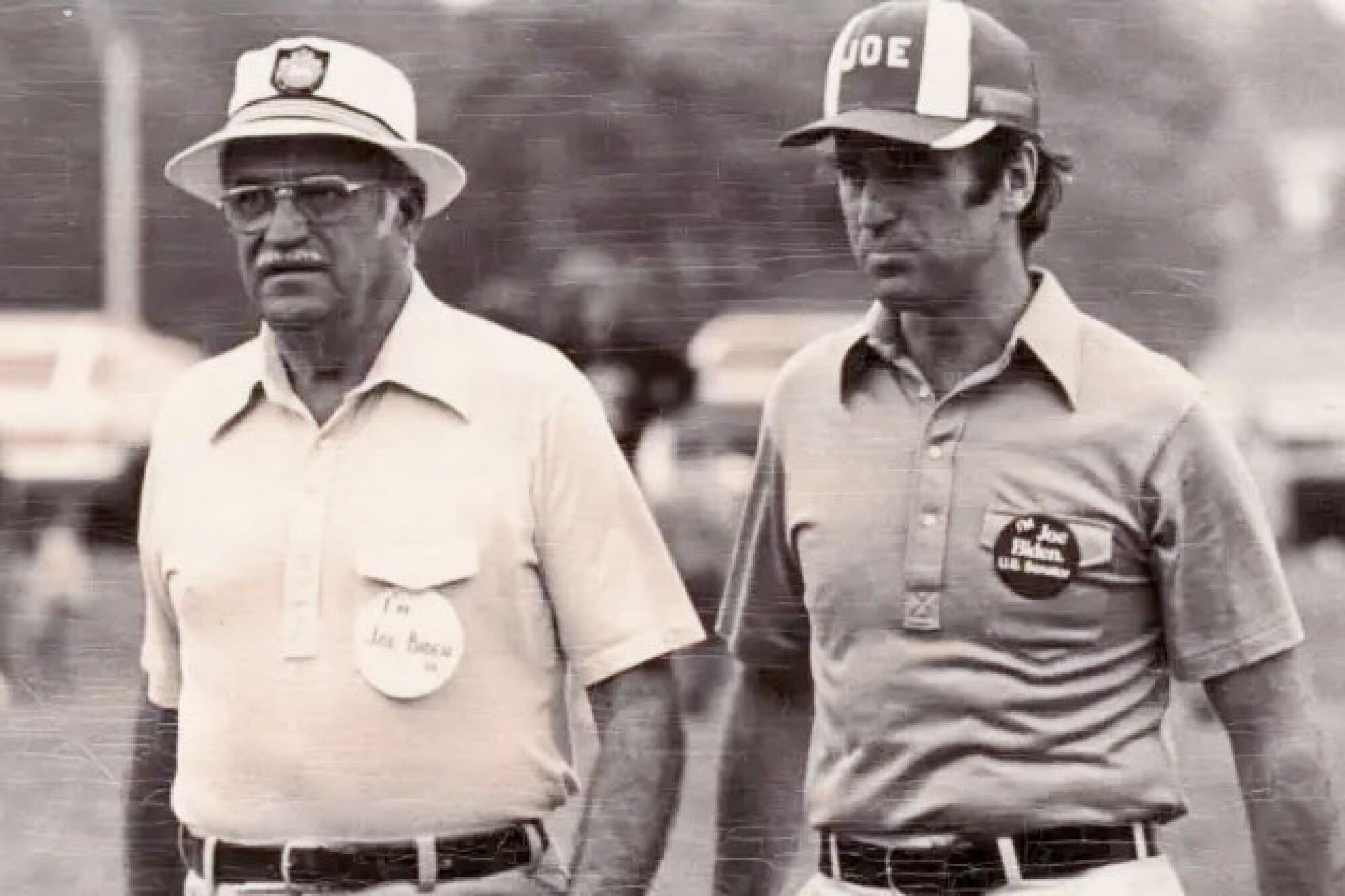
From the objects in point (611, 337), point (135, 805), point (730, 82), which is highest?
point (730, 82)

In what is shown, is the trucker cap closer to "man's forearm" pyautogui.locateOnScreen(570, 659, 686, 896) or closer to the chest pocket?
the chest pocket

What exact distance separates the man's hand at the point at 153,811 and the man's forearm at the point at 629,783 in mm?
572

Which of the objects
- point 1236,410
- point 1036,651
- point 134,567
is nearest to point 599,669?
point 1036,651

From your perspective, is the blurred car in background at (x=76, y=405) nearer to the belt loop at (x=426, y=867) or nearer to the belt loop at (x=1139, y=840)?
the belt loop at (x=426, y=867)

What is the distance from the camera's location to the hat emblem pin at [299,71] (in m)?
2.54

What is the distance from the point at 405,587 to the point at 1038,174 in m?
0.92

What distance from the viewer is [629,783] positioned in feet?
7.91

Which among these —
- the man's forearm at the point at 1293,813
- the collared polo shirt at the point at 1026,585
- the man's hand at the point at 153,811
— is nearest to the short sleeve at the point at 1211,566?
the collared polo shirt at the point at 1026,585

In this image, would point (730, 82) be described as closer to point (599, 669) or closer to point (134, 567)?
point (599, 669)

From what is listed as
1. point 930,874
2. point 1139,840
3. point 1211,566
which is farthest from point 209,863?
point 1211,566

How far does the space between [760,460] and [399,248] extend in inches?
20.5

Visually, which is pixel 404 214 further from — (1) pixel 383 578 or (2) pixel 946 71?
(2) pixel 946 71

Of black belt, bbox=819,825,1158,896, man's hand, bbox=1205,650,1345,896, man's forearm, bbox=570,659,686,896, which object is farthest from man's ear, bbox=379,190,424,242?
man's hand, bbox=1205,650,1345,896

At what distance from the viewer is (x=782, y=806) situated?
2531 mm
